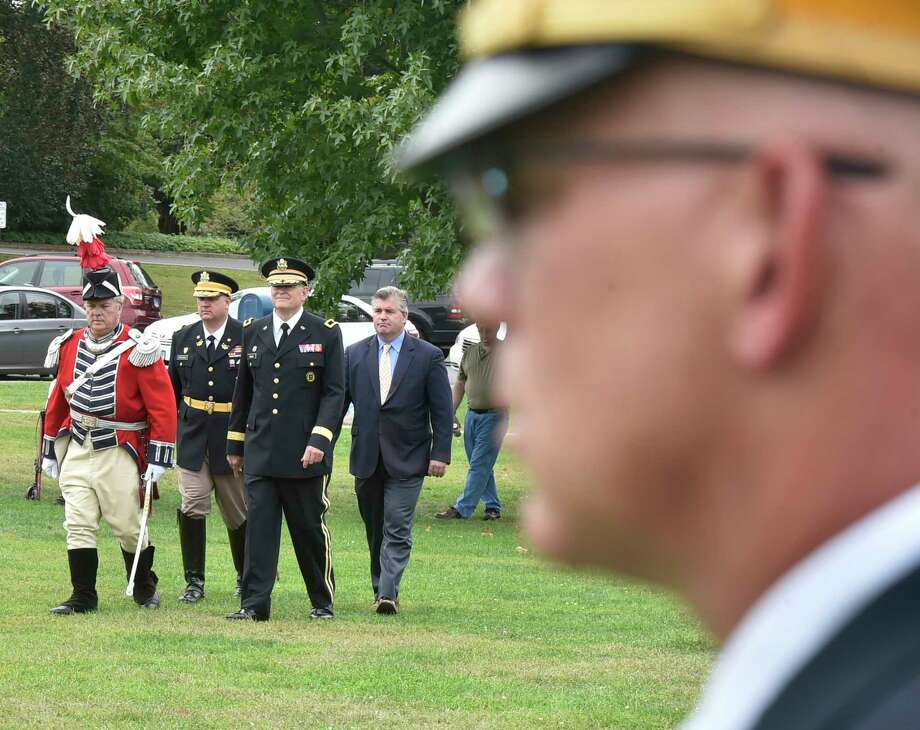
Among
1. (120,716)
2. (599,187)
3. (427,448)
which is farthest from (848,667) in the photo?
(427,448)

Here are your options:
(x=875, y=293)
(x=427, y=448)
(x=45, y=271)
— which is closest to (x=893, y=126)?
(x=875, y=293)

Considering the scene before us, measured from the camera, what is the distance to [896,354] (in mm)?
634

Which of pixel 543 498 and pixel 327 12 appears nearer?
pixel 543 498

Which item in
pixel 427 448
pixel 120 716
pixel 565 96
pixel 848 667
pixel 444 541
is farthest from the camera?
pixel 444 541

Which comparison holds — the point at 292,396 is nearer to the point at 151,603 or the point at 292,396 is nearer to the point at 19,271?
the point at 151,603

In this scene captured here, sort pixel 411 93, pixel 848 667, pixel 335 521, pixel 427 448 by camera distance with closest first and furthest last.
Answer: pixel 848 667, pixel 427 448, pixel 411 93, pixel 335 521

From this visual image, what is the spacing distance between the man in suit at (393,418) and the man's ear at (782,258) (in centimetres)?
1015

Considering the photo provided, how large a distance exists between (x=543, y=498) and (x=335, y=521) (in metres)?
14.7

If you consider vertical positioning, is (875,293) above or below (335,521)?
above

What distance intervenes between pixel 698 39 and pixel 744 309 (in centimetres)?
11

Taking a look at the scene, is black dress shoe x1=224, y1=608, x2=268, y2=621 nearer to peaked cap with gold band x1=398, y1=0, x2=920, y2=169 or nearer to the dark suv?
peaked cap with gold band x1=398, y1=0, x2=920, y2=169

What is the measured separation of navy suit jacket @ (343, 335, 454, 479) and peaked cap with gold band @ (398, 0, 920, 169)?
10208 mm

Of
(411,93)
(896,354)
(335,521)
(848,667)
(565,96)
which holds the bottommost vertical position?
(335,521)

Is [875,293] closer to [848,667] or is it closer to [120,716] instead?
[848,667]
